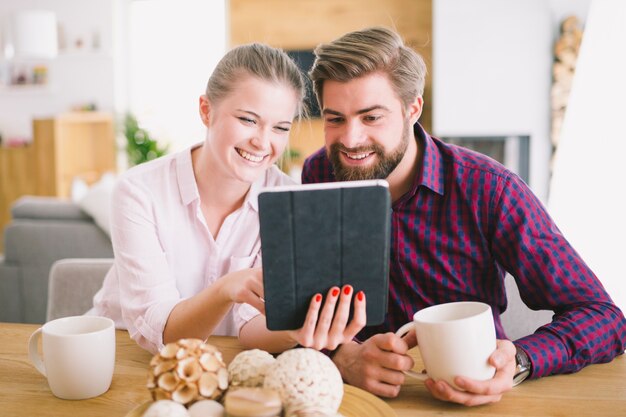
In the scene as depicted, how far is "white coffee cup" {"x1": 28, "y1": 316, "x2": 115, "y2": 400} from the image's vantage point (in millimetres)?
965

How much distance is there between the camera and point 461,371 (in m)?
0.93

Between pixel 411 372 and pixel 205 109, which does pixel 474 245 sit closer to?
pixel 411 372

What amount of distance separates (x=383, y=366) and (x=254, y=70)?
721 millimetres

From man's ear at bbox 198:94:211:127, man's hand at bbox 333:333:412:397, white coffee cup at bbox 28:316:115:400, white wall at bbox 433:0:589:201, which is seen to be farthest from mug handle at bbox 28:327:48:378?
white wall at bbox 433:0:589:201

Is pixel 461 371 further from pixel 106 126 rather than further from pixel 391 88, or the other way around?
pixel 106 126

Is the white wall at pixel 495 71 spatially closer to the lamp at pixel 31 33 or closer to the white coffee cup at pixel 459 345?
the lamp at pixel 31 33

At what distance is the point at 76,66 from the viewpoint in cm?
751

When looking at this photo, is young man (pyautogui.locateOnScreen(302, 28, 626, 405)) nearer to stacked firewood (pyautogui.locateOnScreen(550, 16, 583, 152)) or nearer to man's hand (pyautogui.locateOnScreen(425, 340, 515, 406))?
man's hand (pyautogui.locateOnScreen(425, 340, 515, 406))

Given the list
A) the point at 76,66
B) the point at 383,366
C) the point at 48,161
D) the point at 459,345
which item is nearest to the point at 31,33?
the point at 48,161

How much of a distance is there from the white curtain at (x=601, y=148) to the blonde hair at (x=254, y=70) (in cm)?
101

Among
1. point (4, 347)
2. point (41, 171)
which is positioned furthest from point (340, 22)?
point (4, 347)

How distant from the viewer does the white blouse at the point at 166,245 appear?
4.38 feet

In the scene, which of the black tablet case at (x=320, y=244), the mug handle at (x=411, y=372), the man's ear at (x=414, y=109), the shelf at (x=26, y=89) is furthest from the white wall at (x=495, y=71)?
the black tablet case at (x=320, y=244)

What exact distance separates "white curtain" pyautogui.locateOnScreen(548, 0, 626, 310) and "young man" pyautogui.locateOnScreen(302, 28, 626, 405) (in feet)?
1.95
